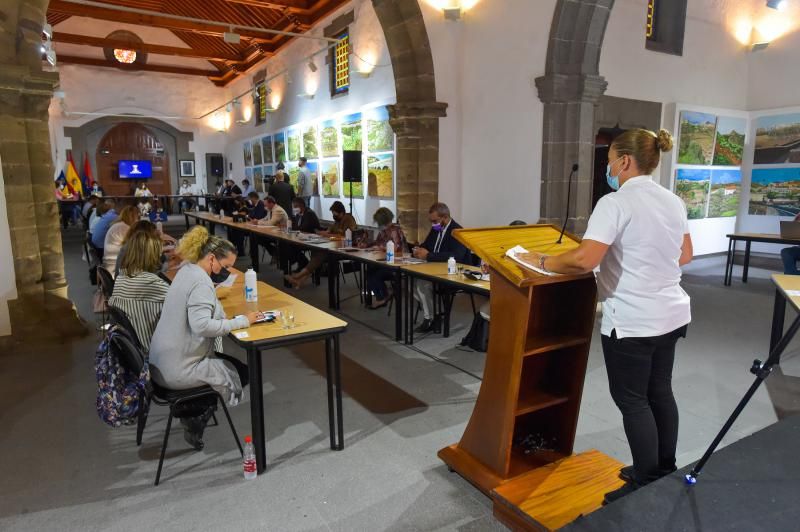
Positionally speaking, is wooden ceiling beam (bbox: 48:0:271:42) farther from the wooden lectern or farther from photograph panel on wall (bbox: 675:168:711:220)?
the wooden lectern

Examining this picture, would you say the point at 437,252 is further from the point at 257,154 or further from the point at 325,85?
the point at 257,154

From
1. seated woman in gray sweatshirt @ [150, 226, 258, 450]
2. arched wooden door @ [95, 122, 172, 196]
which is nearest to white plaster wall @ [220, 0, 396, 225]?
arched wooden door @ [95, 122, 172, 196]

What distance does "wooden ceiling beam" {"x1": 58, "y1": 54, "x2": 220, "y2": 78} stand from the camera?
55.2 feet

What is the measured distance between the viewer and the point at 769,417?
11.6 ft

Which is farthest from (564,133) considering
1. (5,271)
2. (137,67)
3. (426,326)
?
(137,67)

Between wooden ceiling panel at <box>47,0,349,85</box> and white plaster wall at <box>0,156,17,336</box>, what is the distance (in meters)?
6.92

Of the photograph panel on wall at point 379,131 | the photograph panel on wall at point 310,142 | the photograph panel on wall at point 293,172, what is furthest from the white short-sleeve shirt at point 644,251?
the photograph panel on wall at point 293,172

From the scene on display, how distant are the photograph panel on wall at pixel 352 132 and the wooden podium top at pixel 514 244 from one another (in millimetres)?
8004

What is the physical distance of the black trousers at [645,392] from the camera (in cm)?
210

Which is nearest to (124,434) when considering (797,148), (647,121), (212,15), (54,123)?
(647,121)

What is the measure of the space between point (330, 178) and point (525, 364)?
9.70 metres

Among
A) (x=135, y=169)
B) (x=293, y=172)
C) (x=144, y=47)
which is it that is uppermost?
(x=144, y=47)

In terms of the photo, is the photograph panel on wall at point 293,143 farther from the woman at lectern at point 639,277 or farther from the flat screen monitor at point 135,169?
the woman at lectern at point 639,277

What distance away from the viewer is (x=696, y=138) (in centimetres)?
904
